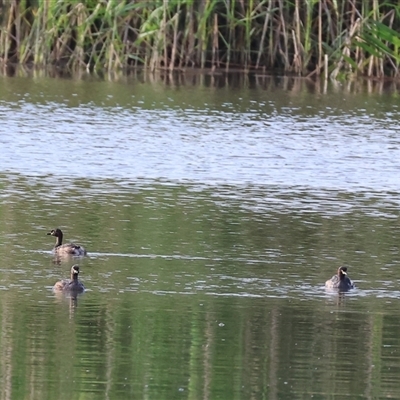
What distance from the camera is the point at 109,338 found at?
1058 centimetres

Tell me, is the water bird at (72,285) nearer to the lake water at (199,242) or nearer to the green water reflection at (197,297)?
the green water reflection at (197,297)

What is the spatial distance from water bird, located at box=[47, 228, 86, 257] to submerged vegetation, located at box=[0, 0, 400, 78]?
1568 cm

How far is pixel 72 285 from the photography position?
39.5ft

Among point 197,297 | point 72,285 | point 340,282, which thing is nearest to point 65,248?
point 72,285

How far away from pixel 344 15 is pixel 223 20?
2673mm

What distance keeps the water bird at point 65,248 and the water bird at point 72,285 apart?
1337 mm

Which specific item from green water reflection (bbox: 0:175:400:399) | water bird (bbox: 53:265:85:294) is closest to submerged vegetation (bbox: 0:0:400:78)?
green water reflection (bbox: 0:175:400:399)

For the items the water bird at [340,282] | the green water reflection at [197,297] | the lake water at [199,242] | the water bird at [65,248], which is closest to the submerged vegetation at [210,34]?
the lake water at [199,242]

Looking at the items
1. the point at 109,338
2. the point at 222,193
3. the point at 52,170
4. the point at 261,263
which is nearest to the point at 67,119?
the point at 52,170

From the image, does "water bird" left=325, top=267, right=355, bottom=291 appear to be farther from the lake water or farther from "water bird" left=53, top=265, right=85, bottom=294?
"water bird" left=53, top=265, right=85, bottom=294

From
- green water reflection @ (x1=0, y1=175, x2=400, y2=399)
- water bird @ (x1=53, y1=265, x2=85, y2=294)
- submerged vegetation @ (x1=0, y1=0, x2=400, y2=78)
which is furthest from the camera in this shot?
submerged vegetation @ (x1=0, y1=0, x2=400, y2=78)

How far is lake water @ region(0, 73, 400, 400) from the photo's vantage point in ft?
32.3

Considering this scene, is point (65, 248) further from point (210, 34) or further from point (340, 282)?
point (210, 34)

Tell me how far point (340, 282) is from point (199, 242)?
2667mm
